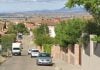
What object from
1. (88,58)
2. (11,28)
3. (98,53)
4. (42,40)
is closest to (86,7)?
(98,53)

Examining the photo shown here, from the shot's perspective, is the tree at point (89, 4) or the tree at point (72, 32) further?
the tree at point (72, 32)

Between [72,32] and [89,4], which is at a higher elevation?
[89,4]

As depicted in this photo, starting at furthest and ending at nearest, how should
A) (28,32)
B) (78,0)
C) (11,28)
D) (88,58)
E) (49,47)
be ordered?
1. (28,32)
2. (11,28)
3. (49,47)
4. (88,58)
5. (78,0)

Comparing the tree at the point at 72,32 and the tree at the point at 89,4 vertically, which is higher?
the tree at the point at 89,4

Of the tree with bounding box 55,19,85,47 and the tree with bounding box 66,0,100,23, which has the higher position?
the tree with bounding box 66,0,100,23

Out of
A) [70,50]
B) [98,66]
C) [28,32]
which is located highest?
[98,66]

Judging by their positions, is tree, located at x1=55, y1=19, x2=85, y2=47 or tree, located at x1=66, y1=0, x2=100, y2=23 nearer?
tree, located at x1=66, y1=0, x2=100, y2=23

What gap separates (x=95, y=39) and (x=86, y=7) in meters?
1.77

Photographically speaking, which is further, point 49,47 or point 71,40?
point 49,47

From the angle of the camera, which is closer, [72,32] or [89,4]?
[89,4]

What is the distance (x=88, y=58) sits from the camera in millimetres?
26828

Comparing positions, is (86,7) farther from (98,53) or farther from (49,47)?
(49,47)

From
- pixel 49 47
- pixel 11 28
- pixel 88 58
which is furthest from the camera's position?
pixel 11 28

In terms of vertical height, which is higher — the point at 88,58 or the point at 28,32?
the point at 88,58
